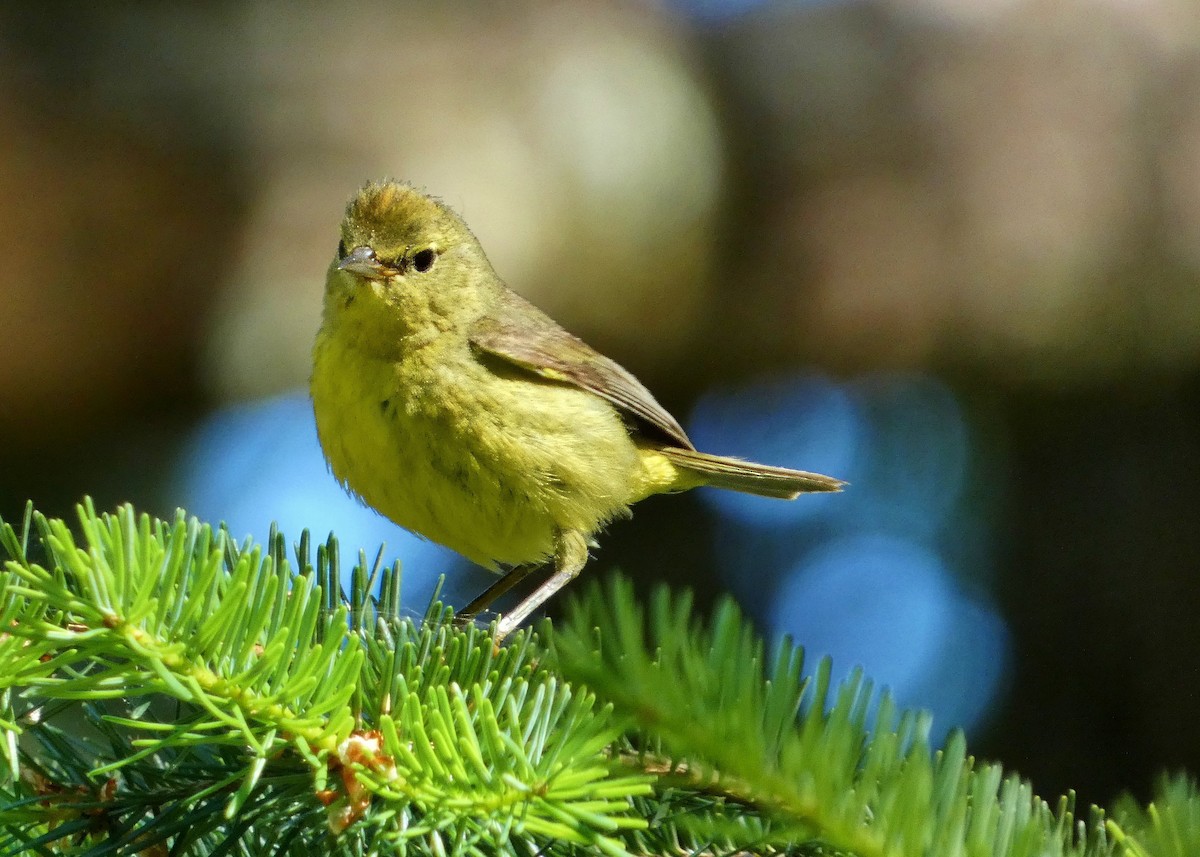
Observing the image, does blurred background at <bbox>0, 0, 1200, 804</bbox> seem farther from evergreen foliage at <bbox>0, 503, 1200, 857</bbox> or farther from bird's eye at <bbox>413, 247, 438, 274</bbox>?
evergreen foliage at <bbox>0, 503, 1200, 857</bbox>

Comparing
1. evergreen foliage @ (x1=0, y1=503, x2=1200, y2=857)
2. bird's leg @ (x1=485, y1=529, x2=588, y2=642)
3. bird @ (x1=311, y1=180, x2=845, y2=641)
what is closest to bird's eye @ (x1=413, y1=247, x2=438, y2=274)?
bird @ (x1=311, y1=180, x2=845, y2=641)

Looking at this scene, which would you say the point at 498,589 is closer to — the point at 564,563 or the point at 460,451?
the point at 564,563

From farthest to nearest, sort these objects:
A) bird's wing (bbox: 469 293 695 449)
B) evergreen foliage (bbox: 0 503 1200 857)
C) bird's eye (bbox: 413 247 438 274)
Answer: bird's eye (bbox: 413 247 438 274) → bird's wing (bbox: 469 293 695 449) → evergreen foliage (bbox: 0 503 1200 857)

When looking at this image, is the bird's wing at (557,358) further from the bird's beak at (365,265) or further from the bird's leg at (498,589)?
the bird's leg at (498,589)

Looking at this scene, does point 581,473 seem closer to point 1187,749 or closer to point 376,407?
point 376,407

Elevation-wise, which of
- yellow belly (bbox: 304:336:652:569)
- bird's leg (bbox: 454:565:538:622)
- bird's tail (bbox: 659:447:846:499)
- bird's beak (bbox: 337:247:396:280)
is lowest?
bird's leg (bbox: 454:565:538:622)

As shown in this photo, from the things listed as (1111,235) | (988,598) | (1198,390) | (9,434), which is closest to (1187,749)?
(988,598)

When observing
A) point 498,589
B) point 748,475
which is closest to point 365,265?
point 498,589
